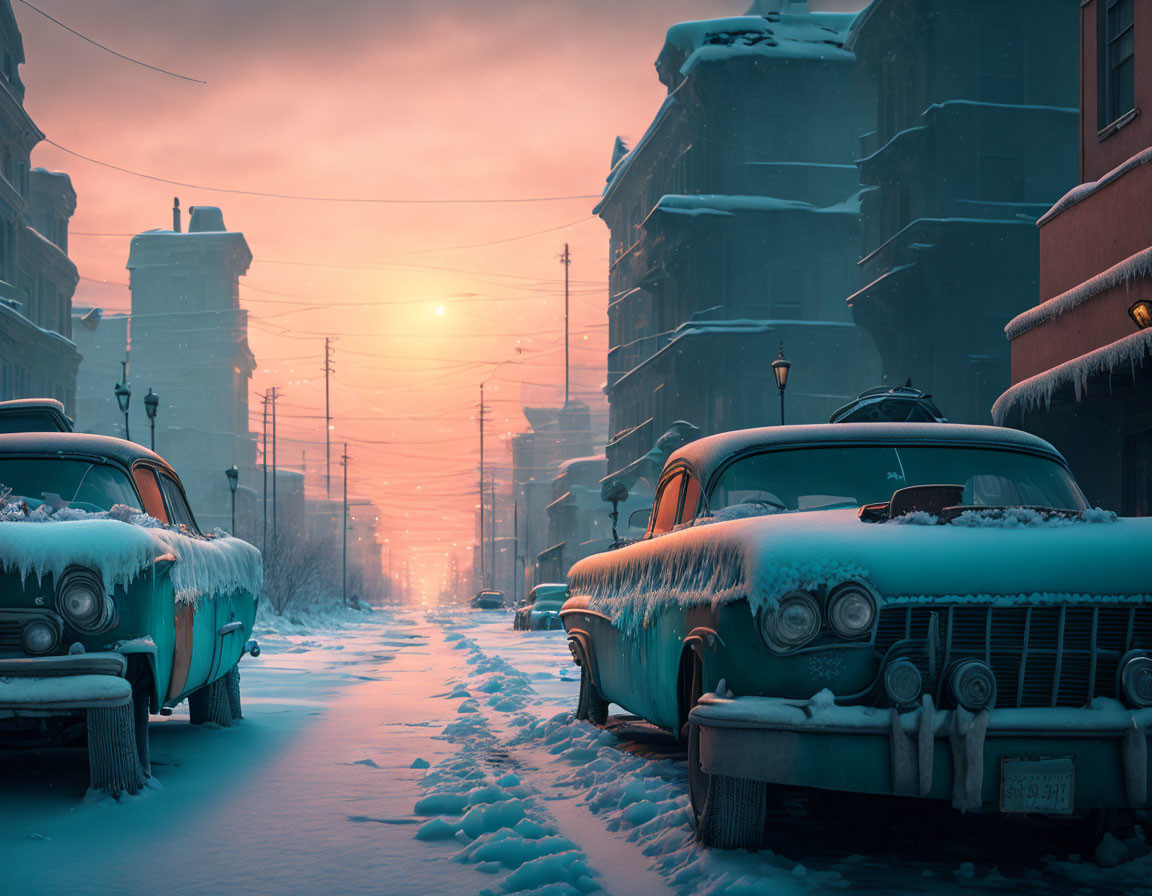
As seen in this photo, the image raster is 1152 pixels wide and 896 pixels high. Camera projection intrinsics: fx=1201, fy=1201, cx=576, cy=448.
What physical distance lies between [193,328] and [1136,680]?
98.7 metres

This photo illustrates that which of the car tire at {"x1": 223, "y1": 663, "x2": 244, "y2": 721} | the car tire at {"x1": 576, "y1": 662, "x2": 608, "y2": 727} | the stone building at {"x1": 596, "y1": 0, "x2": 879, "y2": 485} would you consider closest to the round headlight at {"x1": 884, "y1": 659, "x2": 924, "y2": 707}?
the car tire at {"x1": 576, "y1": 662, "x2": 608, "y2": 727}

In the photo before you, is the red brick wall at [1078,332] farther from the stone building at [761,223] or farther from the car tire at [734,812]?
the stone building at [761,223]

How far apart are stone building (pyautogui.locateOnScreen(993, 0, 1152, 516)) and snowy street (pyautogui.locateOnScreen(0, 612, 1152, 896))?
28.2ft

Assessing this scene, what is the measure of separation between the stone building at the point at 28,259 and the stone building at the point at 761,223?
2177cm

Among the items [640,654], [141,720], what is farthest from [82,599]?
[640,654]

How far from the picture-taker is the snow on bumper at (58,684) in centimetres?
523

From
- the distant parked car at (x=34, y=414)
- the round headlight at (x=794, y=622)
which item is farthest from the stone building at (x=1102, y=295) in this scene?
the distant parked car at (x=34, y=414)

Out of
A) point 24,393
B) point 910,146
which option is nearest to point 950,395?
point 910,146

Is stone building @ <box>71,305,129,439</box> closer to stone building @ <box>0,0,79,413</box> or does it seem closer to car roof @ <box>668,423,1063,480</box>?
stone building @ <box>0,0,79,413</box>

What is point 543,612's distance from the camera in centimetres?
3438

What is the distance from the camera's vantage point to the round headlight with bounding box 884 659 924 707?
3928 millimetres

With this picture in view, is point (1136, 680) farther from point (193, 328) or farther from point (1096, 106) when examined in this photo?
point (193, 328)

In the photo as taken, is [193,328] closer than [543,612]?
No

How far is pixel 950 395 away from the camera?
28.6 m
